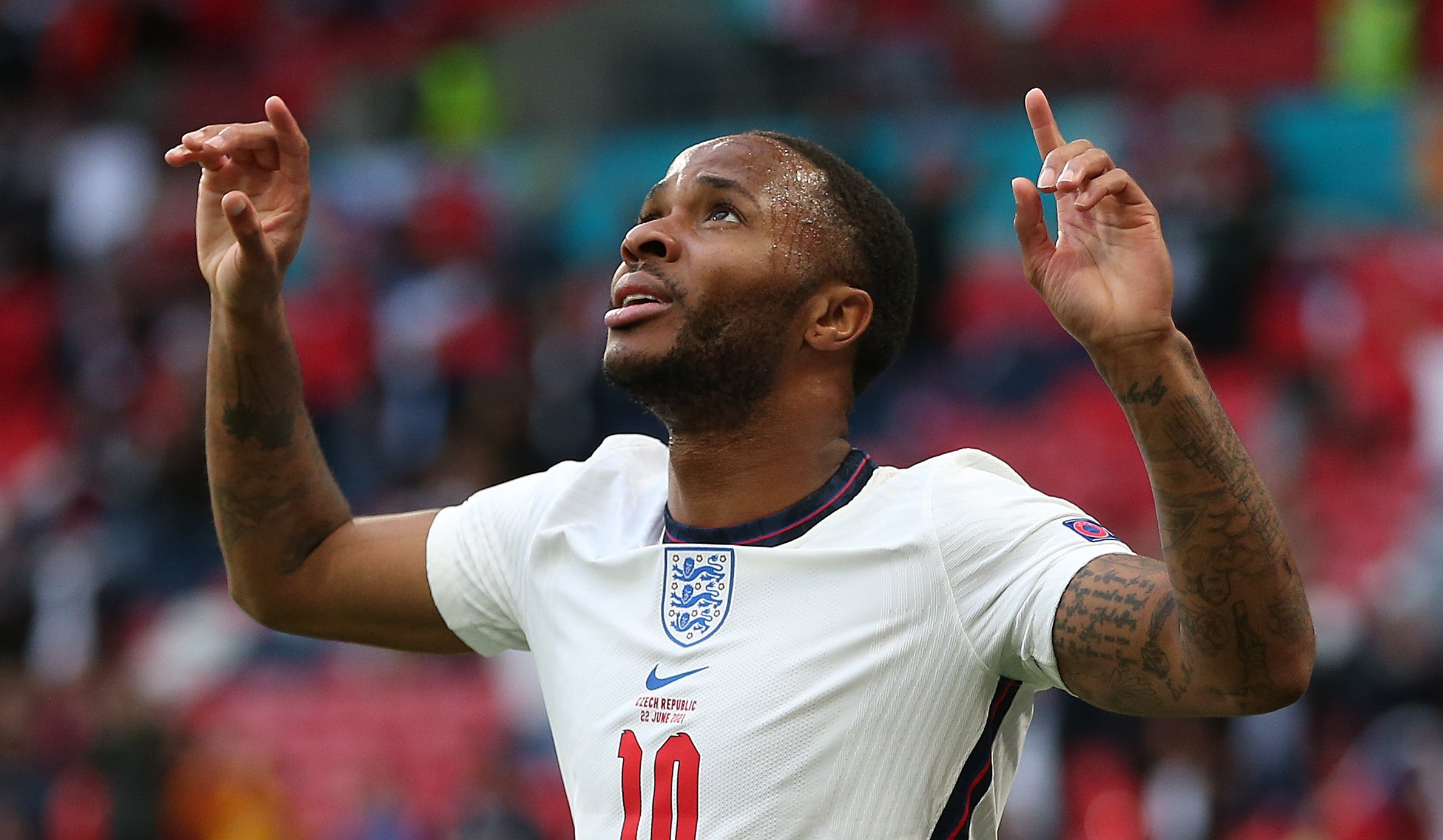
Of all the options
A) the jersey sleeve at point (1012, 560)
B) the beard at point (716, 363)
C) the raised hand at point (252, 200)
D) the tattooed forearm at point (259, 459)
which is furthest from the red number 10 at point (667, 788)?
the raised hand at point (252, 200)

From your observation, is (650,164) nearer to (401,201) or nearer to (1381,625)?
(401,201)

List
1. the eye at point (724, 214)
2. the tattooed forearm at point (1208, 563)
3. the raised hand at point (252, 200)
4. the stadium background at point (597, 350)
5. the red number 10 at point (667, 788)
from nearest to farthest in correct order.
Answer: the tattooed forearm at point (1208, 563), the red number 10 at point (667, 788), the eye at point (724, 214), the raised hand at point (252, 200), the stadium background at point (597, 350)

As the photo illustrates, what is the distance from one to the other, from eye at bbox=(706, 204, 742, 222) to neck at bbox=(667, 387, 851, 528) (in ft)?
0.98

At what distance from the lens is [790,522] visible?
2.83 meters

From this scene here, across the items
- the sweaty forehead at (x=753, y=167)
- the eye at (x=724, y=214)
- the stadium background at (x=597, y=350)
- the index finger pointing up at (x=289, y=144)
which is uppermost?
the index finger pointing up at (x=289, y=144)

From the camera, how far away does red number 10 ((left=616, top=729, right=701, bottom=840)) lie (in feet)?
8.57

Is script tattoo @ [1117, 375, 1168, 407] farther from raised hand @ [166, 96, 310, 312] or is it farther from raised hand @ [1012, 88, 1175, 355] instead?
raised hand @ [166, 96, 310, 312]

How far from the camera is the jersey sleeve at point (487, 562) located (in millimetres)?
3104

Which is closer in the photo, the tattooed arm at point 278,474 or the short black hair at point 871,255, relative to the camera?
the short black hair at point 871,255

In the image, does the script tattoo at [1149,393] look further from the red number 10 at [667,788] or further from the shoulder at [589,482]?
the shoulder at [589,482]

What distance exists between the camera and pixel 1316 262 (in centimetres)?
839

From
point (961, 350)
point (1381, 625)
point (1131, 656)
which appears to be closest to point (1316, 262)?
point (961, 350)

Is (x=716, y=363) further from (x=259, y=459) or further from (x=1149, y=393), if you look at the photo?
(x=259, y=459)

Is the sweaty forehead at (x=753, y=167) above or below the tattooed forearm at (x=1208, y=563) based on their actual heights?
above
